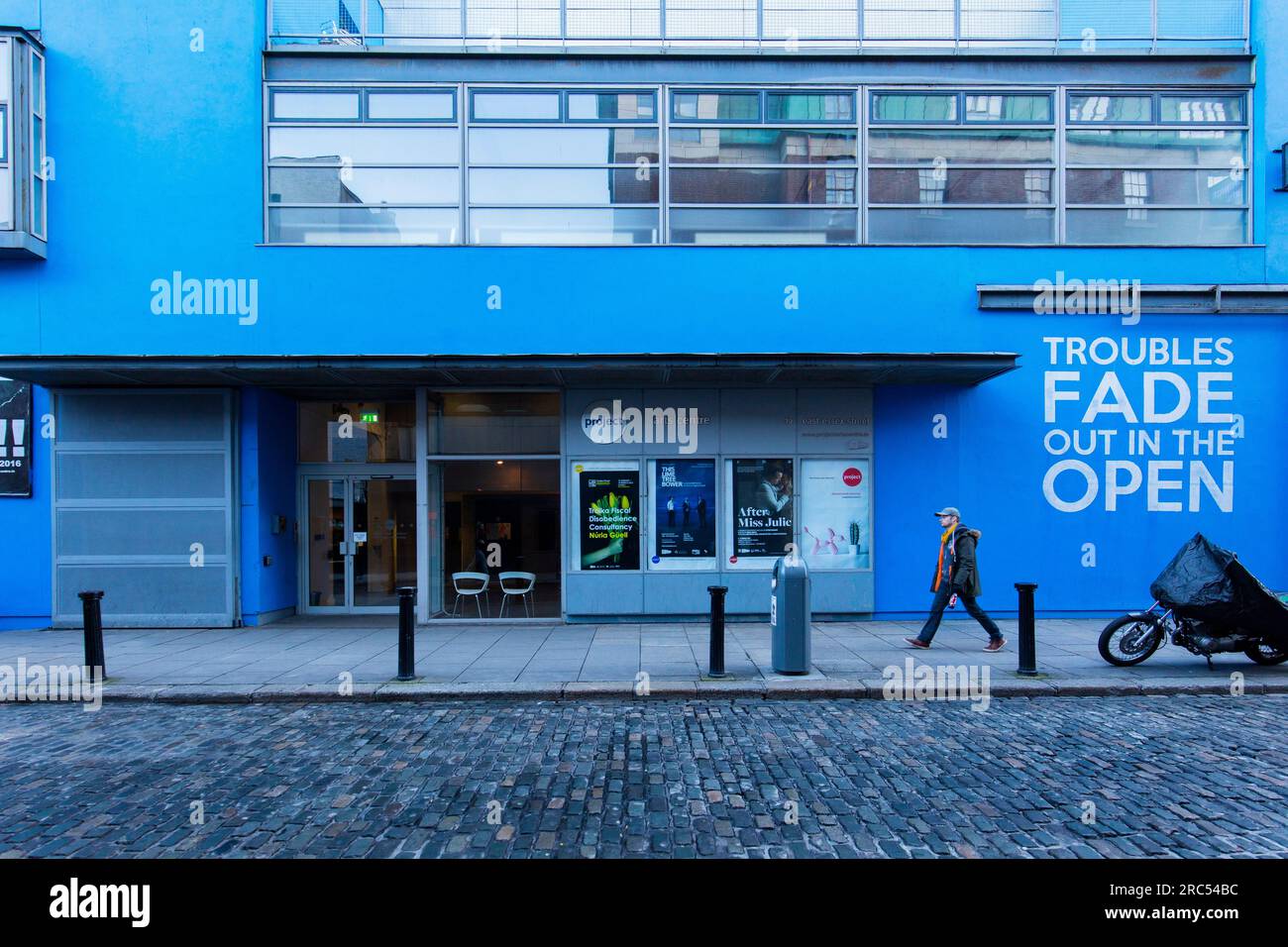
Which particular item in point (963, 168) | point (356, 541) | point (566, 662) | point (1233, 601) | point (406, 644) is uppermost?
point (963, 168)

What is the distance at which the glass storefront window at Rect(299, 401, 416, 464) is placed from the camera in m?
12.5

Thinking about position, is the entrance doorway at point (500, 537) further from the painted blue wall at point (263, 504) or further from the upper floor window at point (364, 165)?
the upper floor window at point (364, 165)

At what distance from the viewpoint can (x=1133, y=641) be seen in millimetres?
7965

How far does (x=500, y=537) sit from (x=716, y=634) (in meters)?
5.41

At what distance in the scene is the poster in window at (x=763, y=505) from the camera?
11266 millimetres

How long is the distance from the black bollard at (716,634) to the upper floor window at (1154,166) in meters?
8.74

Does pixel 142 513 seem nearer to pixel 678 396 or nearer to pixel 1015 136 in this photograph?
pixel 678 396

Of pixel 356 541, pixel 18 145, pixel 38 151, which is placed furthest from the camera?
pixel 356 541

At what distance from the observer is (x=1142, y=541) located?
11141mm

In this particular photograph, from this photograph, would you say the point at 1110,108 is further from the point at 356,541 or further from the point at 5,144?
the point at 5,144

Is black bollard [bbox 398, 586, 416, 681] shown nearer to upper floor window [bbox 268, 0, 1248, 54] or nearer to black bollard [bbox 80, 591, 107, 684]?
black bollard [bbox 80, 591, 107, 684]

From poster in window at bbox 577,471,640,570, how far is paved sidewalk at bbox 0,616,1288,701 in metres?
1.06

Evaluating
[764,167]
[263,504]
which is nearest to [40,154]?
[263,504]
